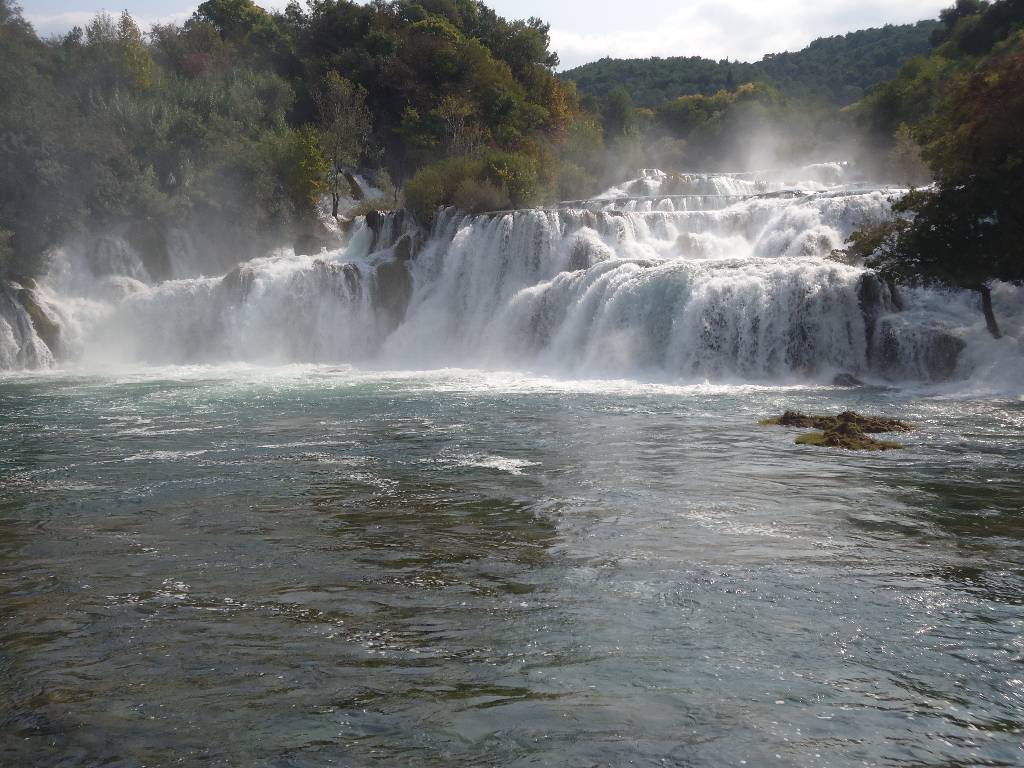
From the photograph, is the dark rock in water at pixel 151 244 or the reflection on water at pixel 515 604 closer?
the reflection on water at pixel 515 604

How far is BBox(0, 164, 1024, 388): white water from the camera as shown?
1983cm

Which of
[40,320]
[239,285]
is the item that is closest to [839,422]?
[239,285]

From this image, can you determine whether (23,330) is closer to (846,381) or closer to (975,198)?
(846,381)

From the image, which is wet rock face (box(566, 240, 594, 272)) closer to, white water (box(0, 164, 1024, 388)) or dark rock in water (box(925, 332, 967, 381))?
white water (box(0, 164, 1024, 388))

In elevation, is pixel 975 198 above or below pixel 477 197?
below

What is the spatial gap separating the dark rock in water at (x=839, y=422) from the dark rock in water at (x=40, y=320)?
884 inches

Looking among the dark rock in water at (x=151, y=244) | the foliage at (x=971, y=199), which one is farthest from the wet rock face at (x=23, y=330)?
the foliage at (x=971, y=199)

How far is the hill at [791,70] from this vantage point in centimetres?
8819

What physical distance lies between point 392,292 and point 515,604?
77.0 ft

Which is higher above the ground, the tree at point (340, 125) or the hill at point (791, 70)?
the hill at point (791, 70)

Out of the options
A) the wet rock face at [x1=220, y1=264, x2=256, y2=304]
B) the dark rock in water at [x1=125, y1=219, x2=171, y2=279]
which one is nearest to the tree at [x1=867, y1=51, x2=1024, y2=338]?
the wet rock face at [x1=220, y1=264, x2=256, y2=304]

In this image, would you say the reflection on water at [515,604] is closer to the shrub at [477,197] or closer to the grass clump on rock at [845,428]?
the grass clump on rock at [845,428]

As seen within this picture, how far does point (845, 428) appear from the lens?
12.9 metres

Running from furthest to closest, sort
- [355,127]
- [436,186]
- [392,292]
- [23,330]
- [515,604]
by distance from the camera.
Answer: [355,127] → [436,186] → [392,292] → [23,330] → [515,604]
